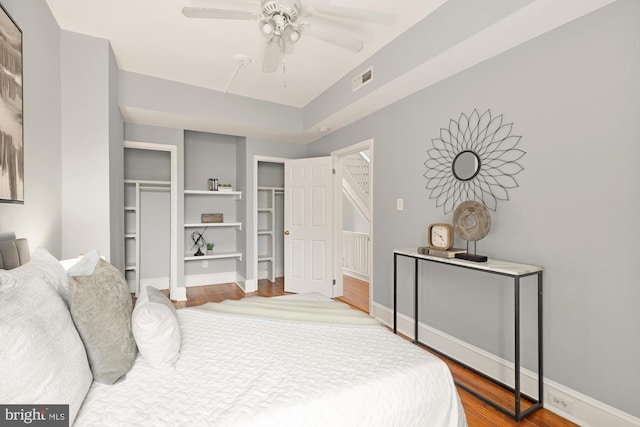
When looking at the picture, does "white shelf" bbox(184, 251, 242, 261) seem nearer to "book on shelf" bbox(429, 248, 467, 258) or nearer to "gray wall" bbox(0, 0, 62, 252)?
"gray wall" bbox(0, 0, 62, 252)

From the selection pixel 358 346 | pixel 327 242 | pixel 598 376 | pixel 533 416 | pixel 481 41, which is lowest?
pixel 533 416

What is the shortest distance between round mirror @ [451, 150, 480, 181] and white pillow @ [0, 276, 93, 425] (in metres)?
2.55

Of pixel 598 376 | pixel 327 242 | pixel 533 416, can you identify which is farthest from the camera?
pixel 327 242

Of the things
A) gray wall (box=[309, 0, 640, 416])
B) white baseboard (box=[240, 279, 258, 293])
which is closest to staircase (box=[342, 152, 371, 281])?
white baseboard (box=[240, 279, 258, 293])

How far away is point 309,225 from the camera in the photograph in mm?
4375

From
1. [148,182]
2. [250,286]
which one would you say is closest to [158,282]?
[250,286]

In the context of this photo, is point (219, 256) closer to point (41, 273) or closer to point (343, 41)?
point (41, 273)

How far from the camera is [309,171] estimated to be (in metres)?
4.38

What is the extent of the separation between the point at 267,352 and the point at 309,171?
3.23m

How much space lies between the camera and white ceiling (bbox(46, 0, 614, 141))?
196 centimetres

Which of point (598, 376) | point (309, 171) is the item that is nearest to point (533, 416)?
point (598, 376)

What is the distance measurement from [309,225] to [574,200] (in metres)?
3.10

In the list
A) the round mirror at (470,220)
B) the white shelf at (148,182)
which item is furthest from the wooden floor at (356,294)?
the white shelf at (148,182)

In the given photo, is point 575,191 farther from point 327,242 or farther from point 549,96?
point 327,242
